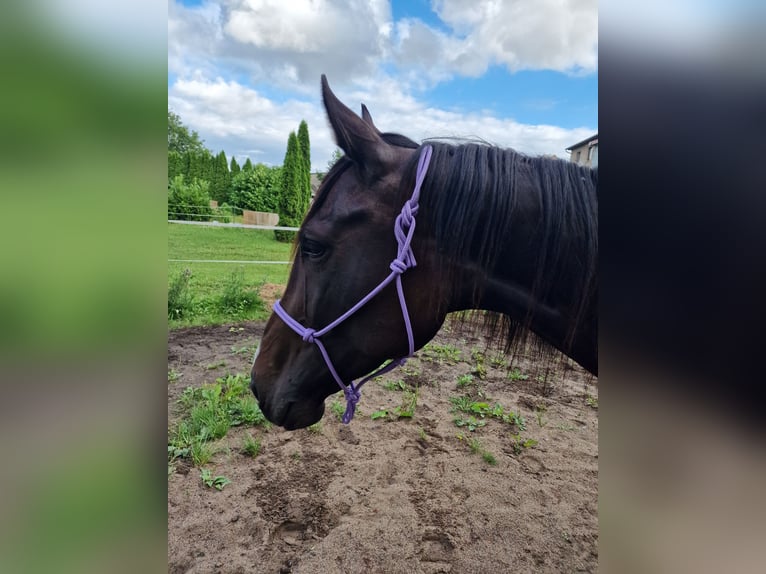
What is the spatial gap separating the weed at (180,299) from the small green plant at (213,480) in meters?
3.56

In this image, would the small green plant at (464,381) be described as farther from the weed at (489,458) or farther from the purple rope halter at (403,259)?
the purple rope halter at (403,259)

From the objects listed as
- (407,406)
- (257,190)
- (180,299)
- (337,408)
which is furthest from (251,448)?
(257,190)

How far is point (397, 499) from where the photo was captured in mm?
2494

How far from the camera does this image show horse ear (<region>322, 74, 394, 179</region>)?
4.42 ft

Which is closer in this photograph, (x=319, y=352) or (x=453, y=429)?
(x=319, y=352)

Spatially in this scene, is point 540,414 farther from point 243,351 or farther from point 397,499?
point 243,351

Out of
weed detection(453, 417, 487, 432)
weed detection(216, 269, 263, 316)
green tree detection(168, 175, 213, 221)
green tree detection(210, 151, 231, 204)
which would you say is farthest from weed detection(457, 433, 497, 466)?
green tree detection(210, 151, 231, 204)

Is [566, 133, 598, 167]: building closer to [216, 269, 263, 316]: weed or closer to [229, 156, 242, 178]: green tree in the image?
[216, 269, 263, 316]: weed

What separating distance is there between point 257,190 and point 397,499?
58.6 ft
